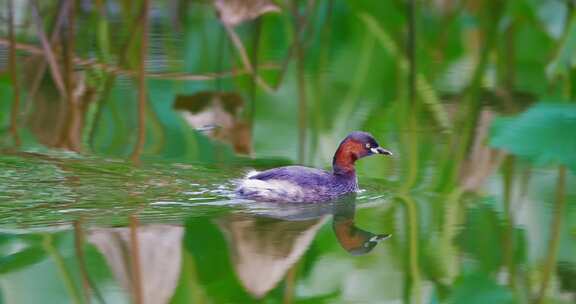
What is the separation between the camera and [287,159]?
264 inches

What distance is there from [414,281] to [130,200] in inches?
65.6

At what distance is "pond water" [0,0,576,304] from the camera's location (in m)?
4.73

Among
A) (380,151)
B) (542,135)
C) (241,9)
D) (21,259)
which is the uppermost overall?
(241,9)

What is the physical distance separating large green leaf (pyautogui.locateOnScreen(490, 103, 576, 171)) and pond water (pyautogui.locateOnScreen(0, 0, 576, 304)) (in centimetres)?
1

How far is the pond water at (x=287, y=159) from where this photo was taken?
15.5 ft

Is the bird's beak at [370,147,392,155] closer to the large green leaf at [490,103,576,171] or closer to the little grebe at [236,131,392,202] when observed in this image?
the little grebe at [236,131,392,202]

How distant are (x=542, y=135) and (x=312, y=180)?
1.18 meters

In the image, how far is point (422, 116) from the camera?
776cm

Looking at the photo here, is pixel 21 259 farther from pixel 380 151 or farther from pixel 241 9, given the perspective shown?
pixel 241 9

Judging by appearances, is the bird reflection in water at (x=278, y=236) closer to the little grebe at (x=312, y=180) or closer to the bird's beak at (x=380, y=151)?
the little grebe at (x=312, y=180)

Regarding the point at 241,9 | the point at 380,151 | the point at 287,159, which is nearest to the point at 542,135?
the point at 380,151

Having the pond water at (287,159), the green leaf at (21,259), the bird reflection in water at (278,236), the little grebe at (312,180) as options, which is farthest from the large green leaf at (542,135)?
the green leaf at (21,259)

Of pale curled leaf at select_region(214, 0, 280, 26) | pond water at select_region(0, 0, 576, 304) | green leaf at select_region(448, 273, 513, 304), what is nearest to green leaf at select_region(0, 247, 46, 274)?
pond water at select_region(0, 0, 576, 304)

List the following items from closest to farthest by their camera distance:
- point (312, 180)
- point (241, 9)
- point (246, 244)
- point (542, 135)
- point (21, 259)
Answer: point (21, 259)
point (246, 244)
point (542, 135)
point (312, 180)
point (241, 9)
